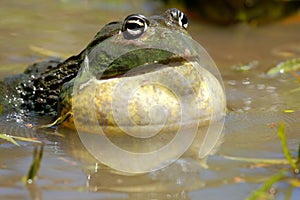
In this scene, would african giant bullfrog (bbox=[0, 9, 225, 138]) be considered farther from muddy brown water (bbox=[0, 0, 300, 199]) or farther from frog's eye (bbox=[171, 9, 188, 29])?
muddy brown water (bbox=[0, 0, 300, 199])

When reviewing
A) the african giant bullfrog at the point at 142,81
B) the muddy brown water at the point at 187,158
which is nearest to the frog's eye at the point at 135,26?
the african giant bullfrog at the point at 142,81

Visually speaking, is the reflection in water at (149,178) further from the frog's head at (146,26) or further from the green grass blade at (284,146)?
the frog's head at (146,26)

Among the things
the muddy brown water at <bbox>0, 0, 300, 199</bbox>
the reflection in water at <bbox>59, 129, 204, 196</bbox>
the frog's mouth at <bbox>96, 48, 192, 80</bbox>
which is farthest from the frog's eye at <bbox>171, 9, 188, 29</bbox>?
the reflection in water at <bbox>59, 129, 204, 196</bbox>

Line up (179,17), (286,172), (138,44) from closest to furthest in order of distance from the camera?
1. (286,172)
2. (138,44)
3. (179,17)

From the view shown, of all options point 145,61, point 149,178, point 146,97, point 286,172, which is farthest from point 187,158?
point 145,61

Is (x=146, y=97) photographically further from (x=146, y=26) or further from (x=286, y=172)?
(x=286, y=172)

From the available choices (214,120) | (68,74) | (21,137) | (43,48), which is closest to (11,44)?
(43,48)

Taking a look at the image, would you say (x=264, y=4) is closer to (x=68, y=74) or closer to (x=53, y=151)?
(x=68, y=74)
